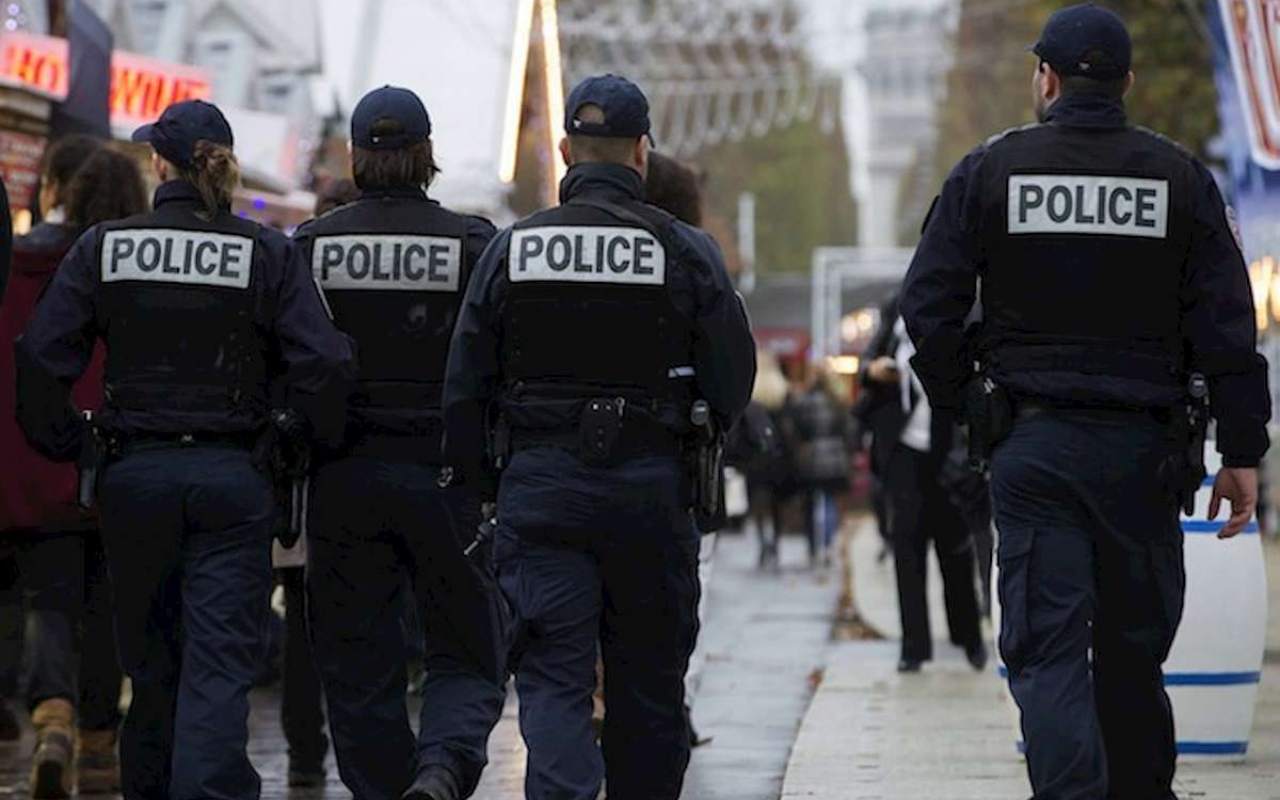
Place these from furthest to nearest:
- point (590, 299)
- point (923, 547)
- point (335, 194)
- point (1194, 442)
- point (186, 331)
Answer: point (923, 547)
point (335, 194)
point (186, 331)
point (590, 299)
point (1194, 442)

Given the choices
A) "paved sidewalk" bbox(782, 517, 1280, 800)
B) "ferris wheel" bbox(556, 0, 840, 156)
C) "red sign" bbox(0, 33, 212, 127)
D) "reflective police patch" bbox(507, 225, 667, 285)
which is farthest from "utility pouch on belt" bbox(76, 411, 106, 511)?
"ferris wheel" bbox(556, 0, 840, 156)

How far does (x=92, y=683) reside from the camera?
31.9ft

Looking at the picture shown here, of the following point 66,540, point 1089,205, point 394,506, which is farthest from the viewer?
point 66,540

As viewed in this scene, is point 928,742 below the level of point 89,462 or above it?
below

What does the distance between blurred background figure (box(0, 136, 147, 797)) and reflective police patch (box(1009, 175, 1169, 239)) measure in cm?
327

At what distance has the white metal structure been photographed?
56906 millimetres

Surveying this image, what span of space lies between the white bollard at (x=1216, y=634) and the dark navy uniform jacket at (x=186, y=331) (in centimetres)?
244

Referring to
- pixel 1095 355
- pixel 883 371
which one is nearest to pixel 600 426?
pixel 1095 355

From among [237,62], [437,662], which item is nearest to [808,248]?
[237,62]

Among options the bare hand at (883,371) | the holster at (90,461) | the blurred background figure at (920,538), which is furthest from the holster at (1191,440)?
the bare hand at (883,371)

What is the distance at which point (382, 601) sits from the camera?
8227 millimetres

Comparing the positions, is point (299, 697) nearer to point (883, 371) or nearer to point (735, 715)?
point (735, 715)

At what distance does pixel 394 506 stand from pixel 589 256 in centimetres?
100

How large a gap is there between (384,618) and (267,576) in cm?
36
